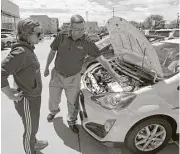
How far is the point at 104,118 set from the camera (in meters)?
2.69

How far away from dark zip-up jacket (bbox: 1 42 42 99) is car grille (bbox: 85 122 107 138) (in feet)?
3.01

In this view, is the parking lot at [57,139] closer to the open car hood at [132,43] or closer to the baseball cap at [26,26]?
the open car hood at [132,43]

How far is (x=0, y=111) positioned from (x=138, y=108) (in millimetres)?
2816

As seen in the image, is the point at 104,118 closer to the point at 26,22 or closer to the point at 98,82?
the point at 98,82

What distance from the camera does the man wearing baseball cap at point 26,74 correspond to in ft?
6.54

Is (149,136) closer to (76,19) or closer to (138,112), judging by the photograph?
(138,112)

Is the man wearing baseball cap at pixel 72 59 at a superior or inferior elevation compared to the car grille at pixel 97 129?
superior

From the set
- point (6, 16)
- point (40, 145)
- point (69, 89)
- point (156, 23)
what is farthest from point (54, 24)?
point (40, 145)

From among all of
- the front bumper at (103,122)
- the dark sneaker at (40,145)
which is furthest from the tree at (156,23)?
the dark sneaker at (40,145)

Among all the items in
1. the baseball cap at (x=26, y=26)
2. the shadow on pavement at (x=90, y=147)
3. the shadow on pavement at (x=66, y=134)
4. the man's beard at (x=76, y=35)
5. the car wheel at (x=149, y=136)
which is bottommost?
the shadow on pavement at (x=90, y=147)

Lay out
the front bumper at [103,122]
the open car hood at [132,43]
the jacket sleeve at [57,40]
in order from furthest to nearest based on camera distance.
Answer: the jacket sleeve at [57,40]
the open car hood at [132,43]
the front bumper at [103,122]

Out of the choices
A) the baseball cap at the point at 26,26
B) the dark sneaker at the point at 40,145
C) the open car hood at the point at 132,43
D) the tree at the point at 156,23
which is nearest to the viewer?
the baseball cap at the point at 26,26

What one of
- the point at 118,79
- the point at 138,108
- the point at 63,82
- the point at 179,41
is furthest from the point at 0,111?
the point at 179,41

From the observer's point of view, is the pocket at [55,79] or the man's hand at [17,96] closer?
the man's hand at [17,96]
